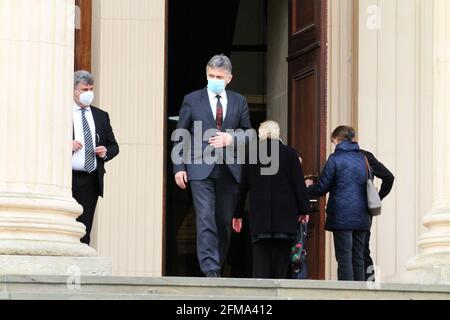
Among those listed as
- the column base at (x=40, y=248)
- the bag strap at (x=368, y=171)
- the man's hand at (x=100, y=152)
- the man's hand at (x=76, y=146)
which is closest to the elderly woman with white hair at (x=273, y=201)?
the bag strap at (x=368, y=171)

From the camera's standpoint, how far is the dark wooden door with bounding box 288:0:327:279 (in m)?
20.4

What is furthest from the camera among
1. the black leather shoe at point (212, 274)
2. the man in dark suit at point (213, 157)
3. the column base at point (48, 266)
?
the man in dark suit at point (213, 157)

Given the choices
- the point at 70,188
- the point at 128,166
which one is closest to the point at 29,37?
the point at 70,188

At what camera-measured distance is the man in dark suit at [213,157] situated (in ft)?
54.7

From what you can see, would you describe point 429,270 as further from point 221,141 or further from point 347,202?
point 221,141

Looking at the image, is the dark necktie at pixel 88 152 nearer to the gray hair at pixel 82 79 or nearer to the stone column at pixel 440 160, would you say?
the gray hair at pixel 82 79

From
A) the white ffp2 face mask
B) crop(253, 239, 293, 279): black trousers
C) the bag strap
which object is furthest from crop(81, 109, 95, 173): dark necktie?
the bag strap

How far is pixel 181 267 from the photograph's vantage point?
2695cm

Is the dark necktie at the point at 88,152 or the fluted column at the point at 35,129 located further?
the dark necktie at the point at 88,152

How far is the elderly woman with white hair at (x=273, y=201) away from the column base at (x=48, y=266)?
2.22 meters

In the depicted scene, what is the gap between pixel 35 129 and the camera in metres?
15.8

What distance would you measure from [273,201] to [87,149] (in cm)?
183

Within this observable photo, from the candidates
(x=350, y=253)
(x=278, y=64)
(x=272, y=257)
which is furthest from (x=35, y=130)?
(x=278, y=64)

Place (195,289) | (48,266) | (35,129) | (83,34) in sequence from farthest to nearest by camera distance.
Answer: (83,34)
(35,129)
(48,266)
(195,289)
